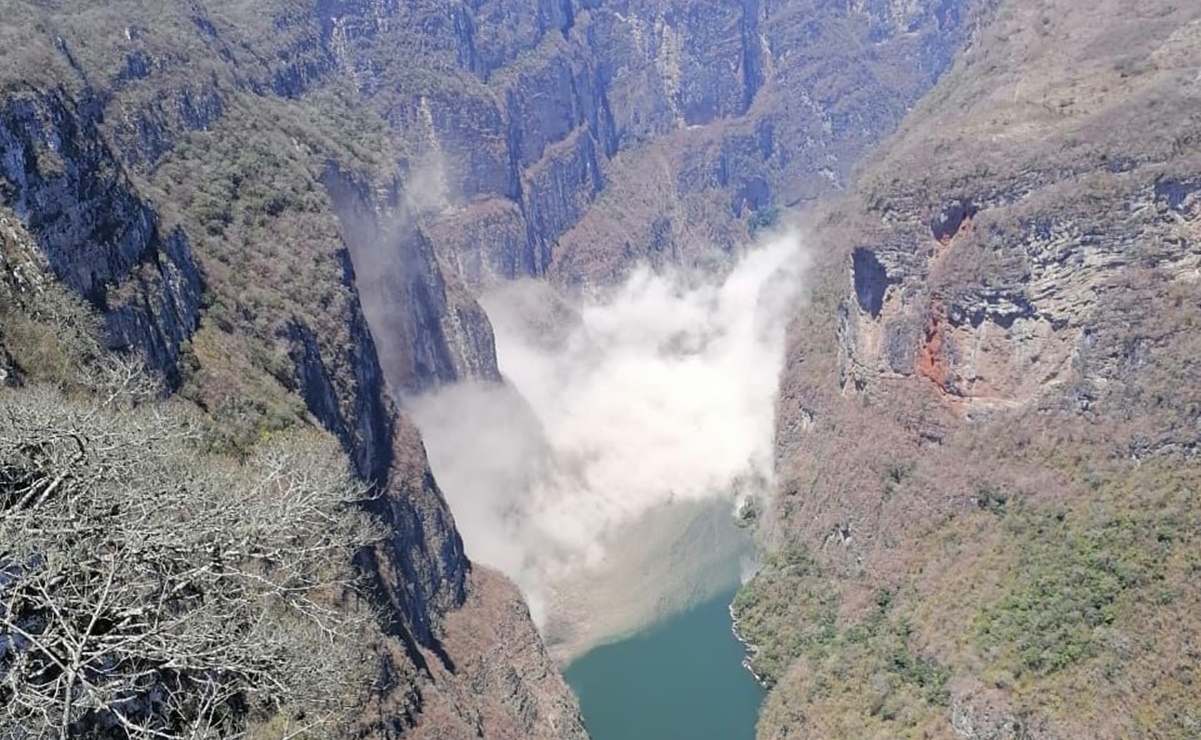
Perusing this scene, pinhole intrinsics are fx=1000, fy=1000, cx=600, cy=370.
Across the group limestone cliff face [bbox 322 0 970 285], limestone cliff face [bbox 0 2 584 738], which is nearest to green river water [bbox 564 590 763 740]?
limestone cliff face [bbox 0 2 584 738]

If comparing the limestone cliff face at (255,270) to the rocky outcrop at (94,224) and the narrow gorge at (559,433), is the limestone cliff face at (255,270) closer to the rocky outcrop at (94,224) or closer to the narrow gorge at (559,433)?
the rocky outcrop at (94,224)

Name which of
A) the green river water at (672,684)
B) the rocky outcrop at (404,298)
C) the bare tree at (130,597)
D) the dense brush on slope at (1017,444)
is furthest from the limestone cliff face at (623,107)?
the bare tree at (130,597)

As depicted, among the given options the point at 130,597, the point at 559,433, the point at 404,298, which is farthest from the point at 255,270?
the point at 559,433

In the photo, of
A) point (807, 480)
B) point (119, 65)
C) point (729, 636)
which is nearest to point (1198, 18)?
point (807, 480)

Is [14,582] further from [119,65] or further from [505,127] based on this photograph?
[505,127]

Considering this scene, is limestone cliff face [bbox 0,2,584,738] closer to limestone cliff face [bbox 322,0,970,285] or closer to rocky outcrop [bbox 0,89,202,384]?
rocky outcrop [bbox 0,89,202,384]

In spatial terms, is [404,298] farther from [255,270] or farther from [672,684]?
[672,684]
